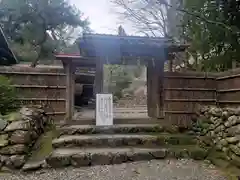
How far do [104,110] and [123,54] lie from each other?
61.2 inches

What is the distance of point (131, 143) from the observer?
4.48 m

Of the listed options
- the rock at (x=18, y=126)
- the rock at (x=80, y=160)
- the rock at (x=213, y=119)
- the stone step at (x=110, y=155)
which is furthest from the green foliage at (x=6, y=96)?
the rock at (x=213, y=119)

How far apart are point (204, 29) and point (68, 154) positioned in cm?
487

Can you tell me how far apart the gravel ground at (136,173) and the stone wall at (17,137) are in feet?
1.02

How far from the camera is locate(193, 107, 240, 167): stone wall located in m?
3.87

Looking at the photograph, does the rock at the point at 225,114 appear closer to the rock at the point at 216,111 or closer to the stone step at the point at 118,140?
the rock at the point at 216,111

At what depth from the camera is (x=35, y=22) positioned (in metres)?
12.1

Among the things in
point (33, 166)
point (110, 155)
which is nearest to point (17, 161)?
point (33, 166)

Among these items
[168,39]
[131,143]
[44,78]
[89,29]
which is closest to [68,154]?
[131,143]

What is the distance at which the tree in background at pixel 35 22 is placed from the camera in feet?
37.9

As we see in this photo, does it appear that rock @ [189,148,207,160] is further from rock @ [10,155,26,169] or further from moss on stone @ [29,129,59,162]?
rock @ [10,155,26,169]

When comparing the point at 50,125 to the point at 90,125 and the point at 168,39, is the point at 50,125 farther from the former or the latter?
the point at 168,39

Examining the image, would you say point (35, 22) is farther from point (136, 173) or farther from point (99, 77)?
point (136, 173)

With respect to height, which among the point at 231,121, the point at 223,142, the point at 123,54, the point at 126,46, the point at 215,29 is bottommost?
the point at 223,142
